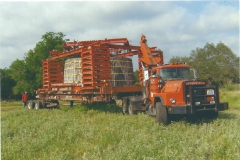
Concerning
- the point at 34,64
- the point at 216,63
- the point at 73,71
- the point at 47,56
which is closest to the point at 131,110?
the point at 73,71

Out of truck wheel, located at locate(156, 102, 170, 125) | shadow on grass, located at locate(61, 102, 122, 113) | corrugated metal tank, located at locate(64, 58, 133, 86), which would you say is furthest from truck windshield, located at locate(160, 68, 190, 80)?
shadow on grass, located at locate(61, 102, 122, 113)

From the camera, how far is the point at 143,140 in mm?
6496

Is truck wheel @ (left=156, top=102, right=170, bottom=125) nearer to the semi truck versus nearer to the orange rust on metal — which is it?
the semi truck

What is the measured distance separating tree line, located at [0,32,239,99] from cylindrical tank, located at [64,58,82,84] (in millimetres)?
14568

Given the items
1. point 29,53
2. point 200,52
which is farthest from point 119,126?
point 200,52

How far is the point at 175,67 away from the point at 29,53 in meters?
27.7

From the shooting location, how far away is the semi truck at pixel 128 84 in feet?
31.8

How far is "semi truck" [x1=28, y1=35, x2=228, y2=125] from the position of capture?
9680mm

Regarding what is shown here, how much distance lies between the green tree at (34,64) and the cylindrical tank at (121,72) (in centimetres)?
1731

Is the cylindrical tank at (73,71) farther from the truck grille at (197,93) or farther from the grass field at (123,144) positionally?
the truck grille at (197,93)

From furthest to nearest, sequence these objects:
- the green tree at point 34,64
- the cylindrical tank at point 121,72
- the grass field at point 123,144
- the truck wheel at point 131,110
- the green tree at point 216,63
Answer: the green tree at point 216,63 < the green tree at point 34,64 < the cylindrical tank at point 121,72 < the truck wheel at point 131,110 < the grass field at point 123,144

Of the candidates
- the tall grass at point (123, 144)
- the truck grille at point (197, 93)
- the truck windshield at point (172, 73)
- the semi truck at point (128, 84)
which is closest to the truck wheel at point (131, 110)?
the semi truck at point (128, 84)

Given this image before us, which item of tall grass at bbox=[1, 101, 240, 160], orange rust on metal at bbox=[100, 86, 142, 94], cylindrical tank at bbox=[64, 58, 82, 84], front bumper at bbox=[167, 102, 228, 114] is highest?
cylindrical tank at bbox=[64, 58, 82, 84]

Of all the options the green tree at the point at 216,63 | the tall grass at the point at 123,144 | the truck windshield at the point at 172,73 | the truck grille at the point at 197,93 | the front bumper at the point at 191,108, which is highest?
the green tree at the point at 216,63
